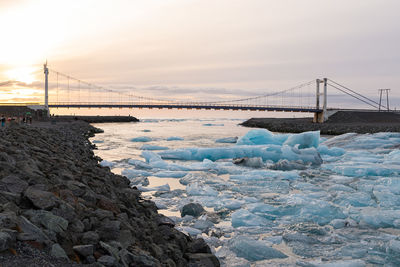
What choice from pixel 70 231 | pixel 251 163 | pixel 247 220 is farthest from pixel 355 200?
pixel 70 231

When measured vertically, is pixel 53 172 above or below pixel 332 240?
above

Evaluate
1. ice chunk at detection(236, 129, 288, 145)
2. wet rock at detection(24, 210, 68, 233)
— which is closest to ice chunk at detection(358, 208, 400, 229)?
wet rock at detection(24, 210, 68, 233)

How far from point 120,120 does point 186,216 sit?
76915 millimetres

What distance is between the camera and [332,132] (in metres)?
41.9

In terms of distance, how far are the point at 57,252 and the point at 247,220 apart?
444 cm

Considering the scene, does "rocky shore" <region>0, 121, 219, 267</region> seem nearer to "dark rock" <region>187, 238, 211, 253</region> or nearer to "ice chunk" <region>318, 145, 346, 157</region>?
"dark rock" <region>187, 238, 211, 253</region>

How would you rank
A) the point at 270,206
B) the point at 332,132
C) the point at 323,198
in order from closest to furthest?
the point at 270,206, the point at 323,198, the point at 332,132

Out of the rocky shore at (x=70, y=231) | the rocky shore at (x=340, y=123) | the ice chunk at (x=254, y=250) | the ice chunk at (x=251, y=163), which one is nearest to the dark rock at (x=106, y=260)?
the rocky shore at (x=70, y=231)

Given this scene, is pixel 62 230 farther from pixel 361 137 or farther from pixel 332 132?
pixel 332 132

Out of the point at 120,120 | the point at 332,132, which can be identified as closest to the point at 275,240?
the point at 332,132

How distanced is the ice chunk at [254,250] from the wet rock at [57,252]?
2.96 metres

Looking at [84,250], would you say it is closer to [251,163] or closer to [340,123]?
[251,163]

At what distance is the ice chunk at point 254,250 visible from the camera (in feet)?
16.6

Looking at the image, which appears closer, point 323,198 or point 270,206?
point 270,206
